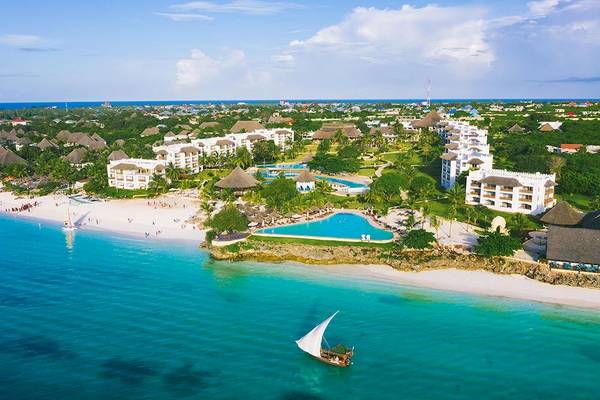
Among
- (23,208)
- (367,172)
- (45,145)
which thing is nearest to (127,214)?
(23,208)

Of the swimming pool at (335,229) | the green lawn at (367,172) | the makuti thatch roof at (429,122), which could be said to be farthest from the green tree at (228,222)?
the makuti thatch roof at (429,122)

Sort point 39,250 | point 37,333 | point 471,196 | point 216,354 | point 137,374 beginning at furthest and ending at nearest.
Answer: point 471,196
point 39,250
point 37,333
point 216,354
point 137,374

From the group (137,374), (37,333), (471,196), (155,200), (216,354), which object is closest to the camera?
(137,374)

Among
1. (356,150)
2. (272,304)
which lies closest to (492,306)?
(272,304)

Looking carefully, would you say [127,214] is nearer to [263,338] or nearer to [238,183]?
[238,183]

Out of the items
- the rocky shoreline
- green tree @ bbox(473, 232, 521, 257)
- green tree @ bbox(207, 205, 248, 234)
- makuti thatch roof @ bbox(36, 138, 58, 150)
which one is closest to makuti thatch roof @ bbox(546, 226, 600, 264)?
the rocky shoreline

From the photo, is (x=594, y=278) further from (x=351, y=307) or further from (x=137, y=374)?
→ (x=137, y=374)
